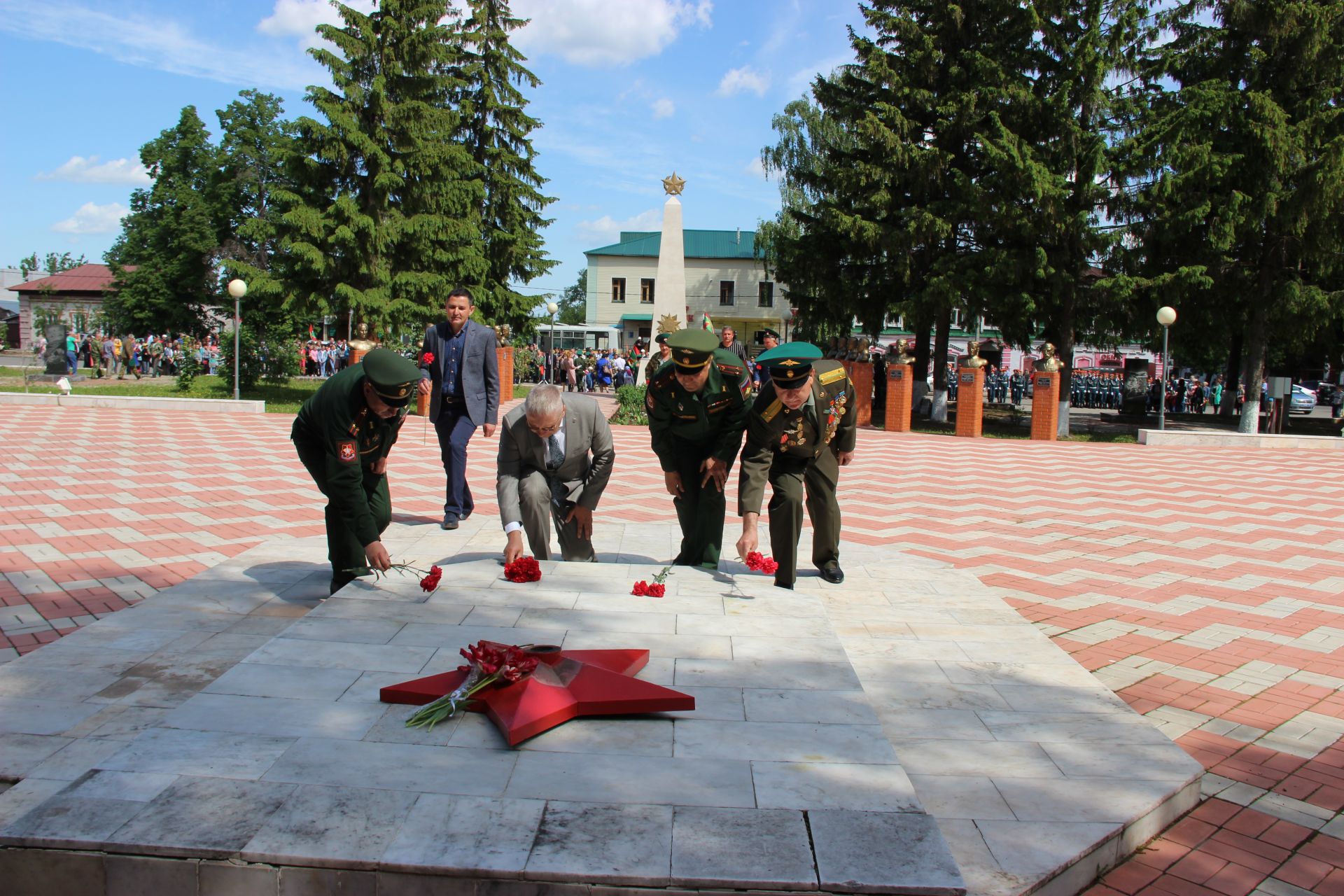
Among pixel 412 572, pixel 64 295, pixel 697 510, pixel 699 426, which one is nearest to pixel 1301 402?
pixel 697 510

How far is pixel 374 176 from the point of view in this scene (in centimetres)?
2209

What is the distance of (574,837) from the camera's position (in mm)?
2357

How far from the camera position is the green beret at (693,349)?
495 centimetres

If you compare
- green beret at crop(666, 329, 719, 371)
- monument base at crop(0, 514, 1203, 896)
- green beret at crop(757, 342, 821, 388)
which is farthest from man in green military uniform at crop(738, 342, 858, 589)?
monument base at crop(0, 514, 1203, 896)

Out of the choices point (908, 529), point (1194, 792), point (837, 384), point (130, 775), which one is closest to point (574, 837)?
point (130, 775)

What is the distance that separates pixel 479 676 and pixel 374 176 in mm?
21184

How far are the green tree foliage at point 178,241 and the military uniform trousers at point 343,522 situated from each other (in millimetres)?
40193

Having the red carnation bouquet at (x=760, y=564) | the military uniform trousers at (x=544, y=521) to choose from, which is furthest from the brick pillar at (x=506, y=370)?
the red carnation bouquet at (x=760, y=564)

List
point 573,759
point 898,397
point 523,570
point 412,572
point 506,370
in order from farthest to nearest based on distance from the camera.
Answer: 1. point 506,370
2. point 898,397
3. point 412,572
4. point 523,570
5. point 573,759

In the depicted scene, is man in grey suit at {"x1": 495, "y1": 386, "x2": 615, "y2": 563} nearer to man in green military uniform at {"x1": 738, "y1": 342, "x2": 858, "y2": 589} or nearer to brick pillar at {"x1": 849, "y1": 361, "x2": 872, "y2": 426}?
man in green military uniform at {"x1": 738, "y1": 342, "x2": 858, "y2": 589}

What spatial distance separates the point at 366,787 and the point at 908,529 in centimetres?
610

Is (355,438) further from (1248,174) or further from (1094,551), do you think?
(1248,174)

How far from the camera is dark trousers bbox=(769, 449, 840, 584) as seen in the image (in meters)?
5.07

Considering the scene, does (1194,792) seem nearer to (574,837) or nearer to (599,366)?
(574,837)
